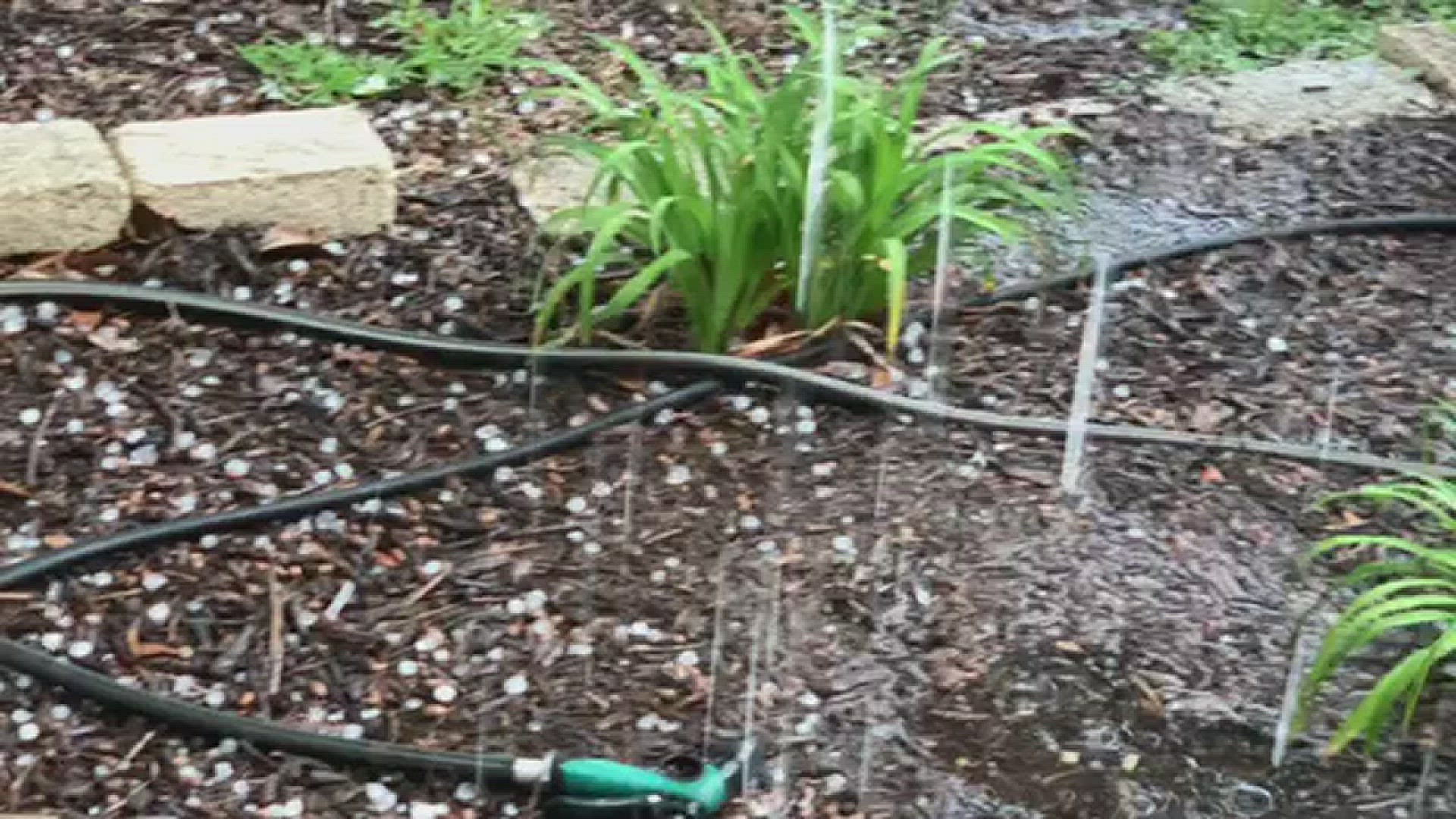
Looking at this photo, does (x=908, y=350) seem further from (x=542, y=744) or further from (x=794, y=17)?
(x=542, y=744)

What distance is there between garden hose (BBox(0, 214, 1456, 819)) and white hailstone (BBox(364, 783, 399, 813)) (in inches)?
0.9

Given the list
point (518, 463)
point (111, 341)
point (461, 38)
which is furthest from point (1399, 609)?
point (461, 38)

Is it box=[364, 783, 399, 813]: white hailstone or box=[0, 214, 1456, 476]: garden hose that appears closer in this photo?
box=[364, 783, 399, 813]: white hailstone

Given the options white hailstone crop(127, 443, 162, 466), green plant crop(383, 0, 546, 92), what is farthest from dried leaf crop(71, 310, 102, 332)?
green plant crop(383, 0, 546, 92)

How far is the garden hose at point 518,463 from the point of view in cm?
198

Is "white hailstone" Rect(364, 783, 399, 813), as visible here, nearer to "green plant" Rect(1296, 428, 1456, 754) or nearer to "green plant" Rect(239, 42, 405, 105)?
"green plant" Rect(1296, 428, 1456, 754)

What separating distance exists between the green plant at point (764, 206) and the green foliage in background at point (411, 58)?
0.52 m

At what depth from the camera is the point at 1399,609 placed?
212cm

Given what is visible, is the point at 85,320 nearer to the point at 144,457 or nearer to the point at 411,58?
→ the point at 144,457

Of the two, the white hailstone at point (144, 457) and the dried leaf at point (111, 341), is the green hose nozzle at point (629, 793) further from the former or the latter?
the dried leaf at point (111, 341)

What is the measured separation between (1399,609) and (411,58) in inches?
72.4

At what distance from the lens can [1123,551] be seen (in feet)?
7.68

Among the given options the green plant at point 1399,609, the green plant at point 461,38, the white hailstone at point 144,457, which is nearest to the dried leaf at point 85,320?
the white hailstone at point 144,457

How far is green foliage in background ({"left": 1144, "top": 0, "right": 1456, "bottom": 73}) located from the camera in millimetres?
3330
